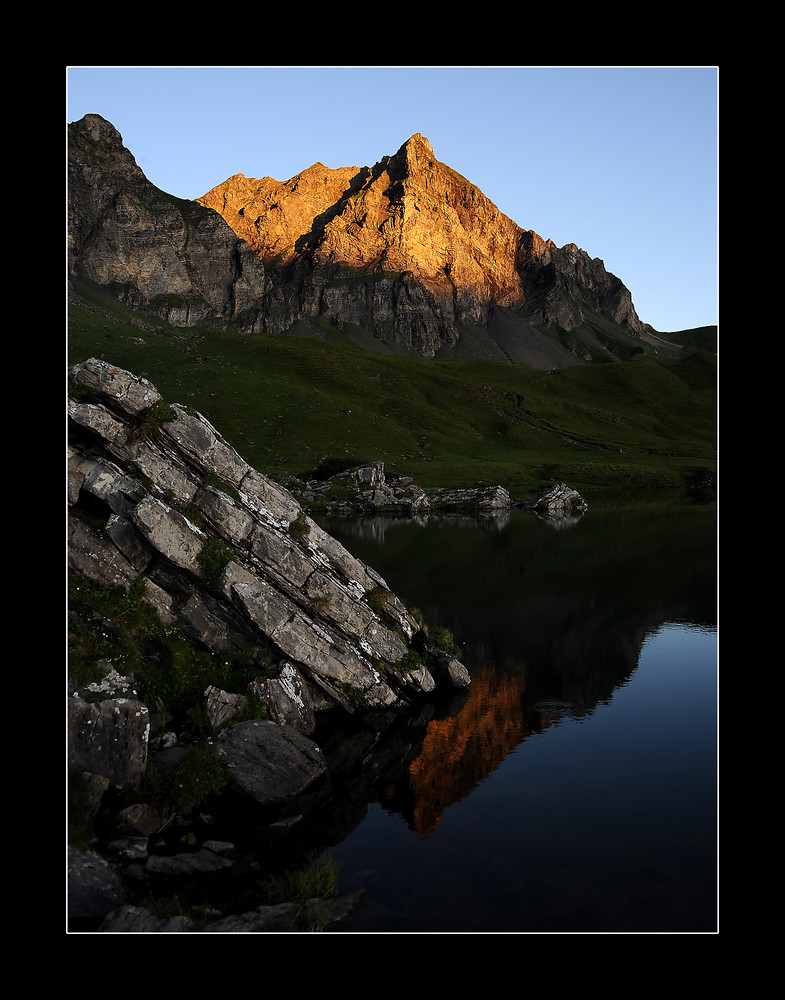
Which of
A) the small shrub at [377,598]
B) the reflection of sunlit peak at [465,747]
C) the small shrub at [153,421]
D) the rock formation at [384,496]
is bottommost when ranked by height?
the reflection of sunlit peak at [465,747]

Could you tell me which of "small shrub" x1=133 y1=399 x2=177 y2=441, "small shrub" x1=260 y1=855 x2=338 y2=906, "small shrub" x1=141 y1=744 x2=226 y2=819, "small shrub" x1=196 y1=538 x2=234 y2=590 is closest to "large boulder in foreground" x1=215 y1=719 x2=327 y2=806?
"small shrub" x1=141 y1=744 x2=226 y2=819

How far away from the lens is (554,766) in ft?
87.9

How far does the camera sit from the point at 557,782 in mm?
25328

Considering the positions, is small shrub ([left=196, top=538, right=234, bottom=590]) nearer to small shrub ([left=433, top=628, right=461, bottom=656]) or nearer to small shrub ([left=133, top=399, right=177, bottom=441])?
small shrub ([left=133, top=399, right=177, bottom=441])

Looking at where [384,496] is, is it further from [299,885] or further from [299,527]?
[299,885]

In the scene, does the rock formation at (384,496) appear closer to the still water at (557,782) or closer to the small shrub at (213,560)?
the still water at (557,782)

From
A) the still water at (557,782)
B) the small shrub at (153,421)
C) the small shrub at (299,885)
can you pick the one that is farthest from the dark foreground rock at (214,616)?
the still water at (557,782)

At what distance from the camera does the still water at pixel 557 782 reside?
58.7ft

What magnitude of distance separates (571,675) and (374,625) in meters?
13.7

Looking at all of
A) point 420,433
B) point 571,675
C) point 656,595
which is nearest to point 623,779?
point 571,675

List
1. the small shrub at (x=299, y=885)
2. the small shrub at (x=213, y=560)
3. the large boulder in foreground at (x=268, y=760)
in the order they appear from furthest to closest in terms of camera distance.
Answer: the small shrub at (x=213, y=560)
the large boulder in foreground at (x=268, y=760)
the small shrub at (x=299, y=885)

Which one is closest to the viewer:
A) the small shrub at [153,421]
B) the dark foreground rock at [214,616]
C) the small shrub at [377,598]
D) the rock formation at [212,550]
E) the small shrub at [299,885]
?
the small shrub at [299,885]

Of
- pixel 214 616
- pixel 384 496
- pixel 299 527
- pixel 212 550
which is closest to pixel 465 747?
pixel 214 616

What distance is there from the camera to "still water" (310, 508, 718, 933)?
1789cm
